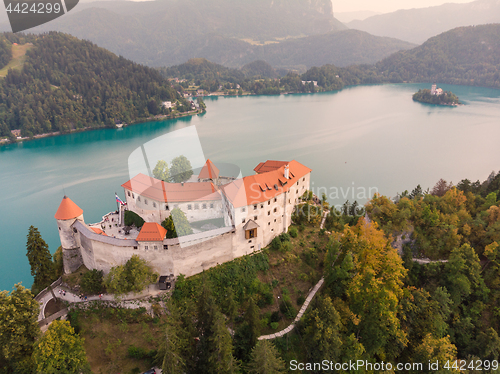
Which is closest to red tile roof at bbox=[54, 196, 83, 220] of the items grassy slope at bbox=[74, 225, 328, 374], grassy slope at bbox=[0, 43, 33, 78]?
grassy slope at bbox=[74, 225, 328, 374]

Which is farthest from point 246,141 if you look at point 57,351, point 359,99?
point 359,99

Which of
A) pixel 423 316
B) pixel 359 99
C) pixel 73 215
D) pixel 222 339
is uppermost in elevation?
pixel 359 99

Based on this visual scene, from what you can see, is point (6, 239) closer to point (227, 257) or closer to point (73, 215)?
point (73, 215)

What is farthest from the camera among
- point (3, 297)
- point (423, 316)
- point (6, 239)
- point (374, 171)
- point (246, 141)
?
point (246, 141)

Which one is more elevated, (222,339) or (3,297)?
(3,297)

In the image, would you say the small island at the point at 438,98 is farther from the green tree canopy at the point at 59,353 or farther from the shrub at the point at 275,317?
the green tree canopy at the point at 59,353

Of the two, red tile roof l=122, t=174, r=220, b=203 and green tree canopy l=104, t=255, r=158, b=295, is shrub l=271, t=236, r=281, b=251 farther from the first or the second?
green tree canopy l=104, t=255, r=158, b=295
